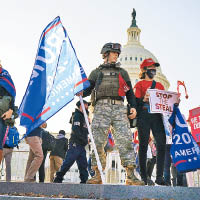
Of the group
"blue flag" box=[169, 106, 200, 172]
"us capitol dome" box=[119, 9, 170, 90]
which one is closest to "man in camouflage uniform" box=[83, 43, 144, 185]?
"blue flag" box=[169, 106, 200, 172]

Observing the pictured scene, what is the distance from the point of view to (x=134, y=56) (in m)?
69.8

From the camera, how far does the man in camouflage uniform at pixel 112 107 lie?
3547 millimetres

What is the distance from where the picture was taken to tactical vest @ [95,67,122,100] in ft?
12.5

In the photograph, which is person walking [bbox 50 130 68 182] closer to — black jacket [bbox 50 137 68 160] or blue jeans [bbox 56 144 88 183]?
black jacket [bbox 50 137 68 160]

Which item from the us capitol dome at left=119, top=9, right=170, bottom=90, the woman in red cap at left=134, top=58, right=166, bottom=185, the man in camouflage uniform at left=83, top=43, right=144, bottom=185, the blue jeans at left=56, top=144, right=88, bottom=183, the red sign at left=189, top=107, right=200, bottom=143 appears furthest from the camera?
the us capitol dome at left=119, top=9, right=170, bottom=90

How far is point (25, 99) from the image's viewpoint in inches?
→ 141

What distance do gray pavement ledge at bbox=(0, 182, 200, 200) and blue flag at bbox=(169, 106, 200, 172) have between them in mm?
673

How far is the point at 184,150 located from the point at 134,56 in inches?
2647

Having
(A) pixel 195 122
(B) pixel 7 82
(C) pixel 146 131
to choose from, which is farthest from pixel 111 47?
(A) pixel 195 122

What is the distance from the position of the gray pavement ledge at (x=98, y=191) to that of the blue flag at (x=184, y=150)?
0.67 meters

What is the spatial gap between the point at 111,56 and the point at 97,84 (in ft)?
1.38

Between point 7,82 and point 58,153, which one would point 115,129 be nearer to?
point 7,82

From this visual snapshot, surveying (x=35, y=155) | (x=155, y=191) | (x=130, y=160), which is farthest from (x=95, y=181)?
(x=35, y=155)

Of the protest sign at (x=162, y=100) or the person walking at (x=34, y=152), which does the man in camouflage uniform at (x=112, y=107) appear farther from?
the person walking at (x=34, y=152)
